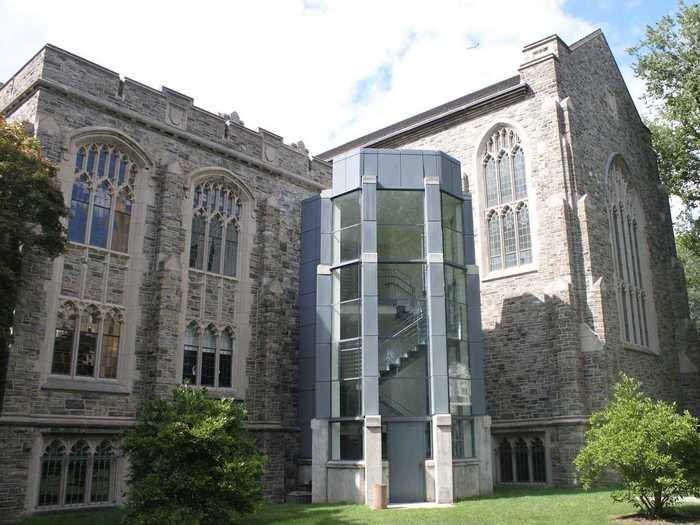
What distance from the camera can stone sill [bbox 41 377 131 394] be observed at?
623 inches

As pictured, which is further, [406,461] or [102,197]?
[102,197]

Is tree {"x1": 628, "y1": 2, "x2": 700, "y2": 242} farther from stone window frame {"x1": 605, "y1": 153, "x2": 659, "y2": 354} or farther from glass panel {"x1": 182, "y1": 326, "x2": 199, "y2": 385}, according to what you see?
glass panel {"x1": 182, "y1": 326, "x2": 199, "y2": 385}

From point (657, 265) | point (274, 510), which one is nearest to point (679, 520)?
point (274, 510)

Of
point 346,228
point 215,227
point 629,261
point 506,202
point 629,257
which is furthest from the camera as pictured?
point 629,257

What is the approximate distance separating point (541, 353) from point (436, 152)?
795cm

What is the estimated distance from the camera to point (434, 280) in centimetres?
1800

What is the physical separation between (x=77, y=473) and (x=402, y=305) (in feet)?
31.3

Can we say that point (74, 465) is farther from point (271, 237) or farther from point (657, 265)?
point (657, 265)

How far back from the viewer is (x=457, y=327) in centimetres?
1852

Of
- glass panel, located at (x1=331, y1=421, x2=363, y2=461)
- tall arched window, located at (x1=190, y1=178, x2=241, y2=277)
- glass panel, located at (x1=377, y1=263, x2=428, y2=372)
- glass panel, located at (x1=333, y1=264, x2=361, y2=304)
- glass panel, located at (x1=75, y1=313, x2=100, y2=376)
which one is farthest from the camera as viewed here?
tall arched window, located at (x1=190, y1=178, x2=241, y2=277)

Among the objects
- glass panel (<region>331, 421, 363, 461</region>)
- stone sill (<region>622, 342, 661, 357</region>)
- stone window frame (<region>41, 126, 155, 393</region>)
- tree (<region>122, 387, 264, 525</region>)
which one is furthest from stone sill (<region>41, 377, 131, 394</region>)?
stone sill (<region>622, 342, 661, 357</region>)

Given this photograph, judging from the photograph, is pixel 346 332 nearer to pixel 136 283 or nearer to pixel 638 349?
pixel 136 283

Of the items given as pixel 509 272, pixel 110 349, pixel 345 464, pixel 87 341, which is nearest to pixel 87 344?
pixel 87 341

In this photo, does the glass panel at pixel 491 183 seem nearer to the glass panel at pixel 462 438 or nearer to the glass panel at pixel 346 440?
the glass panel at pixel 462 438
